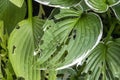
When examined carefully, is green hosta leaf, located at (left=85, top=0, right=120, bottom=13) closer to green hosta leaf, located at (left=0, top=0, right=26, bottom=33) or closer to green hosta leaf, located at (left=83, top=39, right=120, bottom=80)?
green hosta leaf, located at (left=83, top=39, right=120, bottom=80)

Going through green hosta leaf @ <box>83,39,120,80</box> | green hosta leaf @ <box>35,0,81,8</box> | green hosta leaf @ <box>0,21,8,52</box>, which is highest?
green hosta leaf @ <box>35,0,81,8</box>

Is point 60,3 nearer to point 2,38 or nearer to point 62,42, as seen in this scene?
point 62,42

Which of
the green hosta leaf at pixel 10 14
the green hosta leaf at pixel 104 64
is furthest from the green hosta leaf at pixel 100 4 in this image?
the green hosta leaf at pixel 10 14

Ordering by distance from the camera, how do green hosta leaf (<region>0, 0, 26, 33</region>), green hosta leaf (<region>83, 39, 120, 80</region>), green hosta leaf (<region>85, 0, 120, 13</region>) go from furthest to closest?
1. green hosta leaf (<region>0, 0, 26, 33</region>)
2. green hosta leaf (<region>83, 39, 120, 80</region>)
3. green hosta leaf (<region>85, 0, 120, 13</region>)

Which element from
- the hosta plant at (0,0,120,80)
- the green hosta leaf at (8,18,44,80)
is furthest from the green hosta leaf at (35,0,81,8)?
the green hosta leaf at (8,18,44,80)

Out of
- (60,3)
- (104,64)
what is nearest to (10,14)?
(60,3)

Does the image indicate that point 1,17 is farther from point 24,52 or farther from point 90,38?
point 90,38

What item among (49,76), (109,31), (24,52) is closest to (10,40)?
(24,52)

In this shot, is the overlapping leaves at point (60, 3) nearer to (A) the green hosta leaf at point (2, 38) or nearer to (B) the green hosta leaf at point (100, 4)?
(B) the green hosta leaf at point (100, 4)
